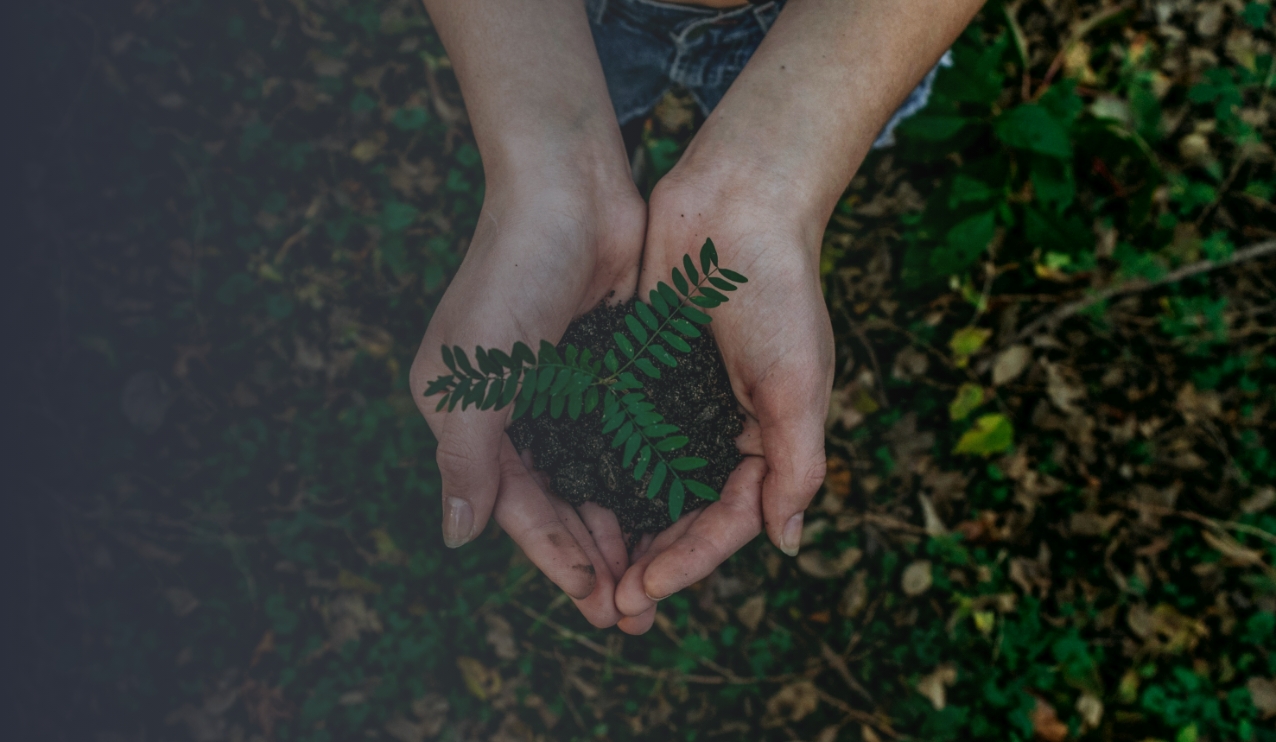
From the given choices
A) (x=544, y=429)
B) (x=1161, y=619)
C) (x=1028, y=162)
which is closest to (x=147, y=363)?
(x=544, y=429)

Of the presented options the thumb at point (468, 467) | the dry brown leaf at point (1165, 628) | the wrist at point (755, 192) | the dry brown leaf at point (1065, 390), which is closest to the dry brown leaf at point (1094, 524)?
the dry brown leaf at point (1165, 628)

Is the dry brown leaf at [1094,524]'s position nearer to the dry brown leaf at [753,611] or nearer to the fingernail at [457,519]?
the dry brown leaf at [753,611]

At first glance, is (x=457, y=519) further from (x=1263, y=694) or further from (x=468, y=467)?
(x=1263, y=694)

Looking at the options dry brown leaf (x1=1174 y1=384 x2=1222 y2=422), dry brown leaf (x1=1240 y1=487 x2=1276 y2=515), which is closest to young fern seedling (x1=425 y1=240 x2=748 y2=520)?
dry brown leaf (x1=1174 y1=384 x2=1222 y2=422)

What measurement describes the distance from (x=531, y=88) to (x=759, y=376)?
1292 millimetres

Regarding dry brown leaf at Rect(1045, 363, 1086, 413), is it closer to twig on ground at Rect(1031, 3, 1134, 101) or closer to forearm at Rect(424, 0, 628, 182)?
twig on ground at Rect(1031, 3, 1134, 101)

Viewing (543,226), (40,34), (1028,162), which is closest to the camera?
(543,226)

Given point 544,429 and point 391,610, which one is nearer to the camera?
point 544,429

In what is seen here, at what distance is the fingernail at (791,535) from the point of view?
2529 mm

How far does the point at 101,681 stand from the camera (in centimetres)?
389

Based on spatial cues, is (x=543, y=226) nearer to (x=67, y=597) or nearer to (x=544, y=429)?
(x=544, y=429)

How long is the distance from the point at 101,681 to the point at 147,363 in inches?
64.6

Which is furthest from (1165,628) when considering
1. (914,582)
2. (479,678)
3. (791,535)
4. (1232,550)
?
(479,678)

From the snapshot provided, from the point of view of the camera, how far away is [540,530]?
247 cm
